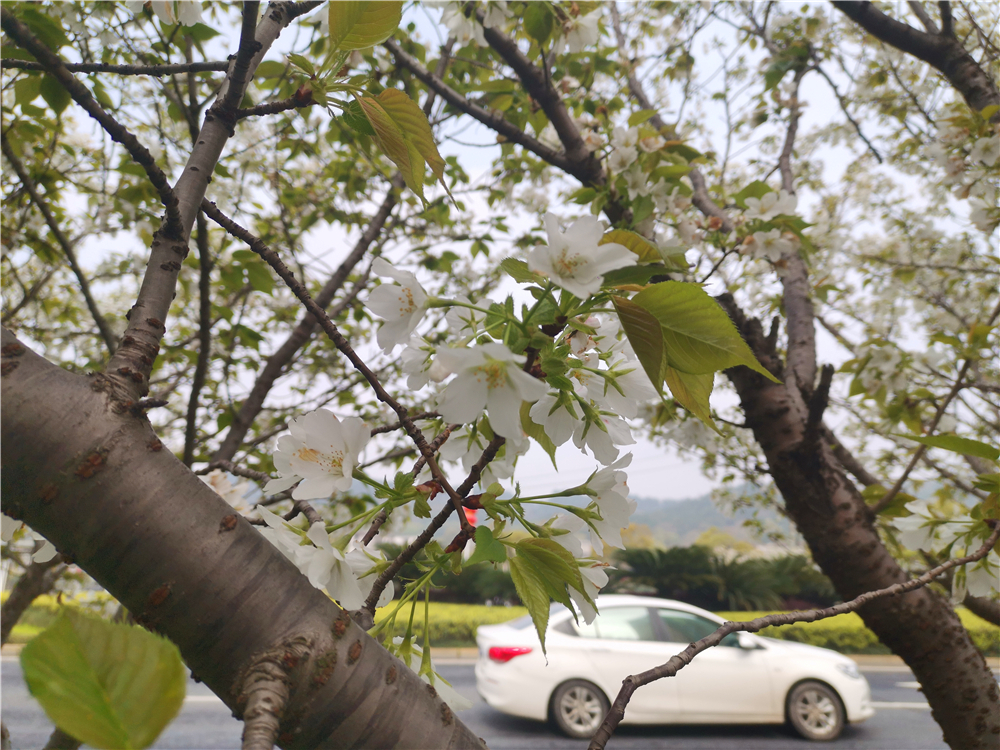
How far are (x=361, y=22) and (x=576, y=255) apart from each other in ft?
1.15

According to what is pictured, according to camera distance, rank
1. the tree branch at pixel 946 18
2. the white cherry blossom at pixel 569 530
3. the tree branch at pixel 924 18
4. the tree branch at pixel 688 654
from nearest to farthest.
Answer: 1. the tree branch at pixel 688 654
2. the white cherry blossom at pixel 569 530
3. the tree branch at pixel 946 18
4. the tree branch at pixel 924 18

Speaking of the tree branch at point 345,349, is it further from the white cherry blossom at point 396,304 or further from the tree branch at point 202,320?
the tree branch at point 202,320

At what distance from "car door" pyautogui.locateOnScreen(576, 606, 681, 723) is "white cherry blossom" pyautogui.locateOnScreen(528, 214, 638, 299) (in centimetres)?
458

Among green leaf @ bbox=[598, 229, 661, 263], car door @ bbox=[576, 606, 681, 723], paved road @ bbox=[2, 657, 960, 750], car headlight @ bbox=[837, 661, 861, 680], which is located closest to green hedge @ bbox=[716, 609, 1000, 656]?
paved road @ bbox=[2, 657, 960, 750]

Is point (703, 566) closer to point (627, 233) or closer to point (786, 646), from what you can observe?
point (786, 646)

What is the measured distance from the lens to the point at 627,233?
53 cm

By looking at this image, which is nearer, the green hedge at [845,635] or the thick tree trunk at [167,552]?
the thick tree trunk at [167,552]

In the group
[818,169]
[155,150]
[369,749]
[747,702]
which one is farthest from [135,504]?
[818,169]

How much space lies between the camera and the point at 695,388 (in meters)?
0.54

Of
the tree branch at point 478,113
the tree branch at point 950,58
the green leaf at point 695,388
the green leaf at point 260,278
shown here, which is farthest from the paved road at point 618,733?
the green leaf at point 695,388

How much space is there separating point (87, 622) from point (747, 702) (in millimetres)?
5518

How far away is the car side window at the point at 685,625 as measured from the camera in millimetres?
4895

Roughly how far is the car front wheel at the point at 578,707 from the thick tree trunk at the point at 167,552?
15.6 feet

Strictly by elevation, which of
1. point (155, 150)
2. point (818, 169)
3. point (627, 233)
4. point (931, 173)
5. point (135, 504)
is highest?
point (818, 169)
